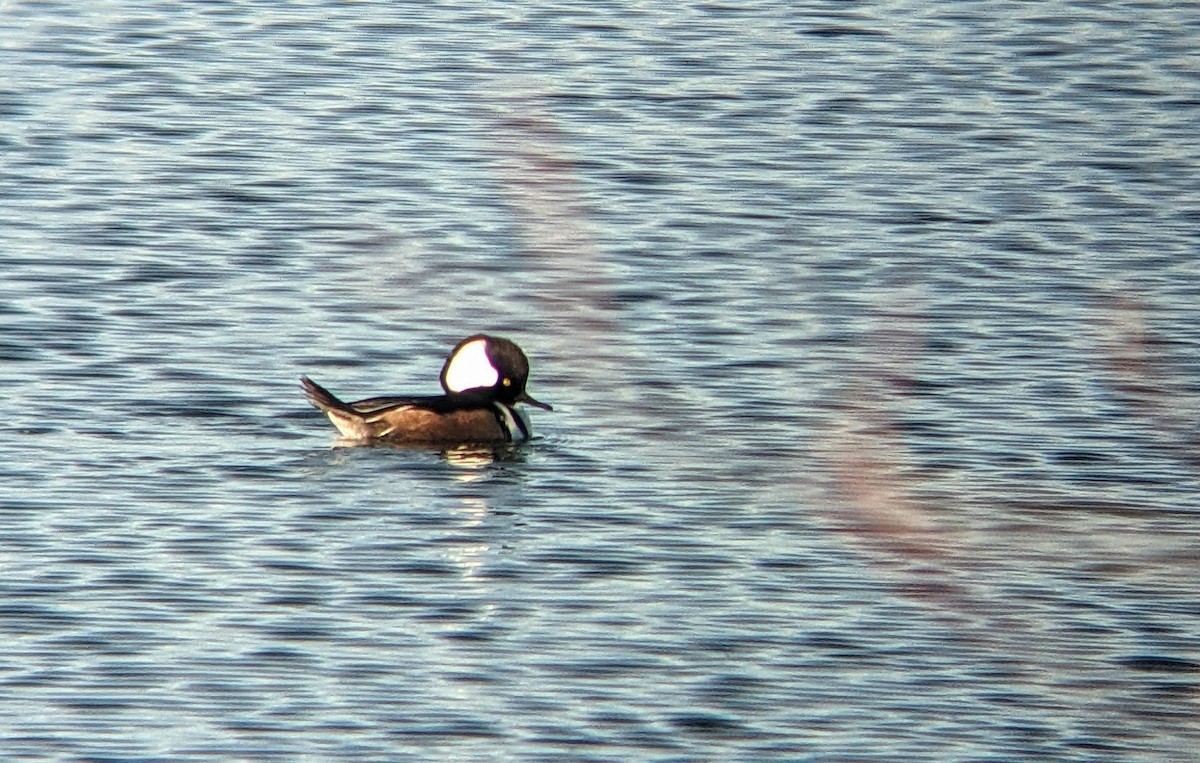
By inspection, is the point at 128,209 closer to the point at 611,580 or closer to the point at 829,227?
the point at 829,227

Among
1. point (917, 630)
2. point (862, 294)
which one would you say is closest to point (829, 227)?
point (862, 294)

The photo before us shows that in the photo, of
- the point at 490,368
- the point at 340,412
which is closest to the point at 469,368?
the point at 490,368

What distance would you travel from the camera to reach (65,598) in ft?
30.6

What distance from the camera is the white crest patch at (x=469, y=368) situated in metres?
12.7

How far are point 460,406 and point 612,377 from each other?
96 centimetres

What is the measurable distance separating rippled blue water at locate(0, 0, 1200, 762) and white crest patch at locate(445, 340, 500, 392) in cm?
36

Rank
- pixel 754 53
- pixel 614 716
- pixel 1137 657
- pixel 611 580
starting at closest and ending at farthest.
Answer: pixel 614 716 < pixel 1137 657 < pixel 611 580 < pixel 754 53

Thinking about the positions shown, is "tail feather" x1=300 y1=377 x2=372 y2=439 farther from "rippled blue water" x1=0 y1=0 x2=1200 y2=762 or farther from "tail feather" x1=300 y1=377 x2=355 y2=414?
"rippled blue water" x1=0 y1=0 x2=1200 y2=762

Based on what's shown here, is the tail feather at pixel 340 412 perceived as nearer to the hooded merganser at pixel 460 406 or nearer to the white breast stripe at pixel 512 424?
the hooded merganser at pixel 460 406

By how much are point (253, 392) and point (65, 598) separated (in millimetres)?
3639

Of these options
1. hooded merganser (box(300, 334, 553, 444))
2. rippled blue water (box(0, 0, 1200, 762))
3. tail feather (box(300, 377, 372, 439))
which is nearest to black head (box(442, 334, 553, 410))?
hooded merganser (box(300, 334, 553, 444))

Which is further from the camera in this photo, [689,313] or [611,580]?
[689,313]

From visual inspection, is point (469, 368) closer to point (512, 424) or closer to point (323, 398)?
point (512, 424)

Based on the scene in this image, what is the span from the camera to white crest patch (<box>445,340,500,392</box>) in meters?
12.7
